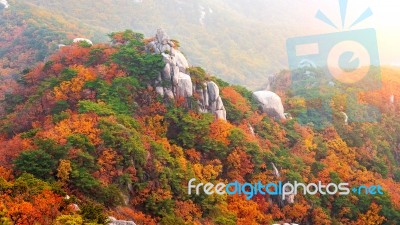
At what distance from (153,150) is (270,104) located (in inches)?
855

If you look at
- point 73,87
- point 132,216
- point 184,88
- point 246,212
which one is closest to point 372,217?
point 246,212

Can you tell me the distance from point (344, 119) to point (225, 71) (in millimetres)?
75607

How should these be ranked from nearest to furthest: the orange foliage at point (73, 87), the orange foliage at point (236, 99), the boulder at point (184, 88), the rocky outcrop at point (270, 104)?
the orange foliage at point (73, 87) → the boulder at point (184, 88) → the orange foliage at point (236, 99) → the rocky outcrop at point (270, 104)

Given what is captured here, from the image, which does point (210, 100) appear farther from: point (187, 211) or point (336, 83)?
point (336, 83)

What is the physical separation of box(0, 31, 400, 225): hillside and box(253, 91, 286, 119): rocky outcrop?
64 centimetres

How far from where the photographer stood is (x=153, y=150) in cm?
3089

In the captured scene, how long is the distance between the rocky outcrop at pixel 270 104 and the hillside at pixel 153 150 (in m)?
0.64

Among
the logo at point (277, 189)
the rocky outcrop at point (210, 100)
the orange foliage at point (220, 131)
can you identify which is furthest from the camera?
the rocky outcrop at point (210, 100)

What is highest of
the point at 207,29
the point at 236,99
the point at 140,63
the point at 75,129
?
the point at 207,29

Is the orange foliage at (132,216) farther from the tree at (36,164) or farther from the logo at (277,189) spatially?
the logo at (277,189)

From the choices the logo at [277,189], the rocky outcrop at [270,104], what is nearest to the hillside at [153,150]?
the logo at [277,189]

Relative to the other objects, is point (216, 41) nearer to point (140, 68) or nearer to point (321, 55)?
point (321, 55)

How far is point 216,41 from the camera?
493ft

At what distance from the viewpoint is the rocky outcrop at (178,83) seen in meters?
37.8
